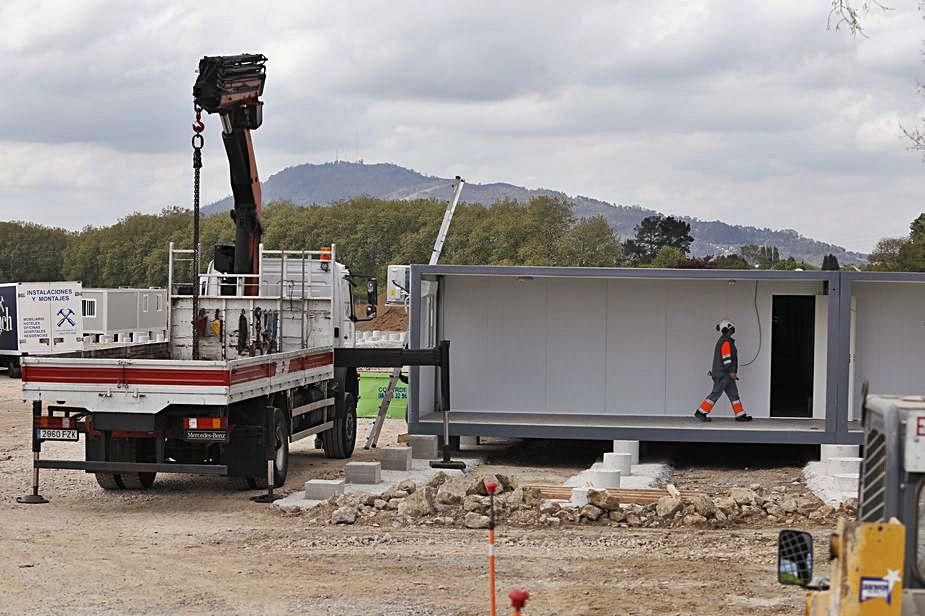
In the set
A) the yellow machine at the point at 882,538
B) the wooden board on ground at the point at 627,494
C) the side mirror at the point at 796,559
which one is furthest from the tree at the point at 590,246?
the side mirror at the point at 796,559

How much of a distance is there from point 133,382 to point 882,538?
37.9 ft

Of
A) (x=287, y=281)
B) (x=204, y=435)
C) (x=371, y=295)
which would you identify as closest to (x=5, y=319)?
(x=287, y=281)

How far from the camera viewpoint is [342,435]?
68.8ft

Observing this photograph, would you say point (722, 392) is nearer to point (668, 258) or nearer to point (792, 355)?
point (792, 355)

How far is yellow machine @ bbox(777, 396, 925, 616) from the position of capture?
15.8ft

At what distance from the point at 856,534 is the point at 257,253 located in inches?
643

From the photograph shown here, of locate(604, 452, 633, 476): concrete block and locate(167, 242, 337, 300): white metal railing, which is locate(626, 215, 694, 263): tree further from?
locate(604, 452, 633, 476): concrete block

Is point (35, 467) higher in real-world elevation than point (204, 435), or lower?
lower

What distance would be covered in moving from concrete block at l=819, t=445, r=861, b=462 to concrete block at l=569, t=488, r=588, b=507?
5.84m

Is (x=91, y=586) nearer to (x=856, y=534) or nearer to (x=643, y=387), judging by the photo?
(x=856, y=534)

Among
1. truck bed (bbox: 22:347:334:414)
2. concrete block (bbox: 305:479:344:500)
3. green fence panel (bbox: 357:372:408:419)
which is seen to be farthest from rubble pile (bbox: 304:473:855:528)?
green fence panel (bbox: 357:372:408:419)

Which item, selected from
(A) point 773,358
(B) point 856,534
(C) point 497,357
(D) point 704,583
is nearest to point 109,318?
(C) point 497,357

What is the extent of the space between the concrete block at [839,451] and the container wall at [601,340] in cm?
218

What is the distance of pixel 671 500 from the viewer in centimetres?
1480
